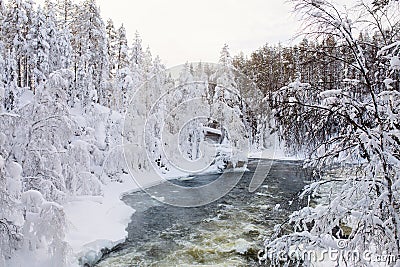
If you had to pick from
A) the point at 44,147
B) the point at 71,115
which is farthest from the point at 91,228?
the point at 71,115

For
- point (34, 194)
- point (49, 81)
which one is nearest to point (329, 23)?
point (34, 194)

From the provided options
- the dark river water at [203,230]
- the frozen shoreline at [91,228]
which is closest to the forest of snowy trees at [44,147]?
the frozen shoreline at [91,228]

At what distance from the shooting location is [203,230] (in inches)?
422

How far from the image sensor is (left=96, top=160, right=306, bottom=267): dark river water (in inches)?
331

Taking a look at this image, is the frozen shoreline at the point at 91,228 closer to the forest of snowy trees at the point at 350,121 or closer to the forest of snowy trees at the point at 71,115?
the forest of snowy trees at the point at 71,115

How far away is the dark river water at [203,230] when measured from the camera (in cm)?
841

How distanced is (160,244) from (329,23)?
792 cm

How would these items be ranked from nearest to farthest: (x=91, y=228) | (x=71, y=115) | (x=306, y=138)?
(x=306, y=138) → (x=71, y=115) → (x=91, y=228)

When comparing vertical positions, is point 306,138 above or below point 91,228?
above

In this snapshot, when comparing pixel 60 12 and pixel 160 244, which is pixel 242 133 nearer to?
pixel 160 244

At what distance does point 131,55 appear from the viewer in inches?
1432

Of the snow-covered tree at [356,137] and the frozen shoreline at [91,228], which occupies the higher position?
the snow-covered tree at [356,137]

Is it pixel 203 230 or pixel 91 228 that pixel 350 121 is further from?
pixel 91 228

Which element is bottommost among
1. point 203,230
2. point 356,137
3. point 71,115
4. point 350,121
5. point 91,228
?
point 203,230
